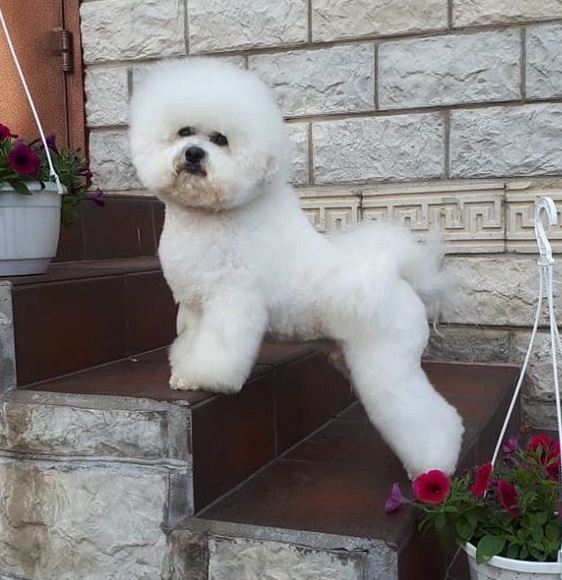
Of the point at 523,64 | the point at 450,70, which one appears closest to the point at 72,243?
the point at 450,70

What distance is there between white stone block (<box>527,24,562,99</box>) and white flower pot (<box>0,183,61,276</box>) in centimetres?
194

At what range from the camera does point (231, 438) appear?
7.08 ft

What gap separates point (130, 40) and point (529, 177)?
80.1 inches

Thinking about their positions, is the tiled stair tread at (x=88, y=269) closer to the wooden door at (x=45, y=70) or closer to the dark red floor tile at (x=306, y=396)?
the dark red floor tile at (x=306, y=396)

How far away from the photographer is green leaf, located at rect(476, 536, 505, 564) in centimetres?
175

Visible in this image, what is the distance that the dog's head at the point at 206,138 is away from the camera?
1925mm

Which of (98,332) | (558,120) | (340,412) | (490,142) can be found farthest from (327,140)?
(98,332)

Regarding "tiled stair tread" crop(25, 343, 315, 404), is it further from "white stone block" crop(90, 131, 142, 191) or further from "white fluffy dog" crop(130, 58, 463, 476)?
"white stone block" crop(90, 131, 142, 191)

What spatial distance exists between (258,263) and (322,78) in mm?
1726

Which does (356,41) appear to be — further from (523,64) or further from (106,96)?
(106,96)

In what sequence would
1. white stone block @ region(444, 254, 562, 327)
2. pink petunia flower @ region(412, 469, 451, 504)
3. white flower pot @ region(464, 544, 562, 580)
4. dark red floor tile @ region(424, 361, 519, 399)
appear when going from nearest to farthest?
1. white flower pot @ region(464, 544, 562, 580)
2. pink petunia flower @ region(412, 469, 451, 504)
3. dark red floor tile @ region(424, 361, 519, 399)
4. white stone block @ region(444, 254, 562, 327)

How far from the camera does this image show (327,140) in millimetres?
3535

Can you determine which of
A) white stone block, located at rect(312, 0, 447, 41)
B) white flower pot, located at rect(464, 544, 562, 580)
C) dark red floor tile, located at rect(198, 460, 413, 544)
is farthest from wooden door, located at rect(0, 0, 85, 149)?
white flower pot, located at rect(464, 544, 562, 580)

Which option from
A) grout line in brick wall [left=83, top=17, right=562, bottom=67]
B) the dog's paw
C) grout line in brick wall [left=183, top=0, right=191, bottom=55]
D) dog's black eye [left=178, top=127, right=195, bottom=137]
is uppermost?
grout line in brick wall [left=183, top=0, right=191, bottom=55]
